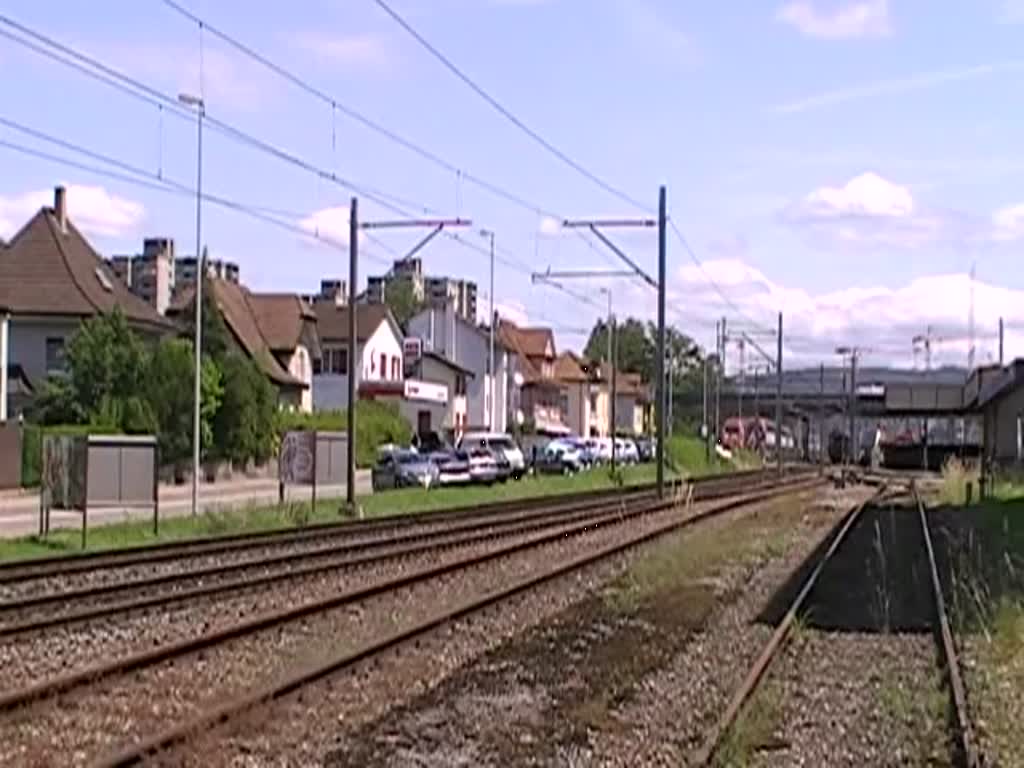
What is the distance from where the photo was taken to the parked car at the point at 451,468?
69.1m

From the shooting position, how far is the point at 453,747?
13.4 metres

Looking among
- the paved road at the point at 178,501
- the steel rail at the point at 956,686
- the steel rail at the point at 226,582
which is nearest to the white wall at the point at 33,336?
the paved road at the point at 178,501

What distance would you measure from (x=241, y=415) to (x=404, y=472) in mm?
9923

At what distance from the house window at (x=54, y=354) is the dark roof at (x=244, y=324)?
10937 mm

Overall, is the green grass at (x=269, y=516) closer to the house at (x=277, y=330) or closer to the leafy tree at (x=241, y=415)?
the leafy tree at (x=241, y=415)

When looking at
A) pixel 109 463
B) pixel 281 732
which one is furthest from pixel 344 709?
pixel 109 463

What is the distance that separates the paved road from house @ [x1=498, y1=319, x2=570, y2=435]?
250 ft

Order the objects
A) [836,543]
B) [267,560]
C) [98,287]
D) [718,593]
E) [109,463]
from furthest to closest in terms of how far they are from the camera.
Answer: [98,287]
[836,543]
[109,463]
[267,560]
[718,593]

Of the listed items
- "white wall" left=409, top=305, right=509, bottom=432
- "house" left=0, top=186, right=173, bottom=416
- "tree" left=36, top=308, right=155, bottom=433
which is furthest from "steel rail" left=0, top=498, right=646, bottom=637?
"white wall" left=409, top=305, right=509, bottom=432

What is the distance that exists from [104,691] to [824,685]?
629cm

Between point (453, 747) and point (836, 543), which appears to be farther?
point (836, 543)

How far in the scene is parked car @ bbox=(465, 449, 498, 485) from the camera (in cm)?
7199

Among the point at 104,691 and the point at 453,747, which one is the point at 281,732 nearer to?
the point at 453,747

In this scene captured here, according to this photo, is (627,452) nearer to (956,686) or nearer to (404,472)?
(404,472)
